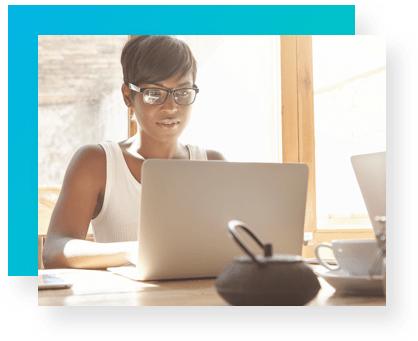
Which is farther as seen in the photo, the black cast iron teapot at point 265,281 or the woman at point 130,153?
the woman at point 130,153

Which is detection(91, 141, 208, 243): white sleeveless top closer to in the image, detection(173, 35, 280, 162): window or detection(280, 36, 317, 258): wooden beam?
detection(173, 35, 280, 162): window

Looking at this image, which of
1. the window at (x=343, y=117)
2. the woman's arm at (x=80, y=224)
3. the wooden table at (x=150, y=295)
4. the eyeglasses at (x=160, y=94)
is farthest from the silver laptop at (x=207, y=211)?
the window at (x=343, y=117)

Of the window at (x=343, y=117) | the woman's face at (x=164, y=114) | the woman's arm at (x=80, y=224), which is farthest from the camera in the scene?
the window at (x=343, y=117)

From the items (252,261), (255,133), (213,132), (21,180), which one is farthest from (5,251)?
(255,133)

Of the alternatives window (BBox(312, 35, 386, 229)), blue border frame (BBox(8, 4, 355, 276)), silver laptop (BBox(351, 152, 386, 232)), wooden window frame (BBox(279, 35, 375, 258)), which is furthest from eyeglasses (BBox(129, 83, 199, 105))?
window (BBox(312, 35, 386, 229))

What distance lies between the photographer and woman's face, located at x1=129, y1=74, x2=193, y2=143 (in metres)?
1.70

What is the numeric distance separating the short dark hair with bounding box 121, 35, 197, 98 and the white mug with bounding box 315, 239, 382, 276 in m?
1.06

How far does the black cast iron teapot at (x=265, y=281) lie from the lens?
0.54 m

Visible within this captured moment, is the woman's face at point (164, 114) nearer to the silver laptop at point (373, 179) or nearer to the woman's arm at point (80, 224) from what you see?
the woman's arm at point (80, 224)

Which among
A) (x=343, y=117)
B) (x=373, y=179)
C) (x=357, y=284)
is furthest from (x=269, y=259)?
(x=343, y=117)

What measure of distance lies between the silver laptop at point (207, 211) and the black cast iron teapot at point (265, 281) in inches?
13.1

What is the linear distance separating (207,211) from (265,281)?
381 mm

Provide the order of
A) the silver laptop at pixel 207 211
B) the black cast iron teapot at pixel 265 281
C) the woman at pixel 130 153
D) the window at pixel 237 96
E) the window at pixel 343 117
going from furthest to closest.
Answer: the window at pixel 343 117, the window at pixel 237 96, the woman at pixel 130 153, the silver laptop at pixel 207 211, the black cast iron teapot at pixel 265 281
